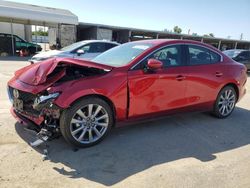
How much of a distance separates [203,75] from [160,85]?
3.72ft

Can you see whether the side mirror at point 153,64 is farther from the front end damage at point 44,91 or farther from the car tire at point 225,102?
the car tire at point 225,102

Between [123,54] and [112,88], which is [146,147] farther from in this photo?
[123,54]

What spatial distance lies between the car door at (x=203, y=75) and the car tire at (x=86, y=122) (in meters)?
1.79

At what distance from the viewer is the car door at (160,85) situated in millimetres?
4023

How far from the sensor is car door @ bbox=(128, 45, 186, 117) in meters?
4.02

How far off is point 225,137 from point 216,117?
113 centimetres

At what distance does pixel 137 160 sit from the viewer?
11.3 ft

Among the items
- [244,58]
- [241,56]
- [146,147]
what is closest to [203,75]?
[146,147]

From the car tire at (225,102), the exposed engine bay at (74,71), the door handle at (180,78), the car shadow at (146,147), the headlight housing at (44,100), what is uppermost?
the exposed engine bay at (74,71)

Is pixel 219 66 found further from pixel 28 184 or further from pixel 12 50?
pixel 12 50

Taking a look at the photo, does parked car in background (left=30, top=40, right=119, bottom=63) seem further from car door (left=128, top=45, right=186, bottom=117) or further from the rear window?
car door (left=128, top=45, right=186, bottom=117)

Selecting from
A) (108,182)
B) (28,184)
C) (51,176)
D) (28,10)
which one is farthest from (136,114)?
(28,10)

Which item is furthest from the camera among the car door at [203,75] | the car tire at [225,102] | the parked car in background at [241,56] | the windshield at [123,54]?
the parked car in background at [241,56]

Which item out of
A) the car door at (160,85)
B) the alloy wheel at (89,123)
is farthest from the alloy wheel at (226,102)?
the alloy wheel at (89,123)
